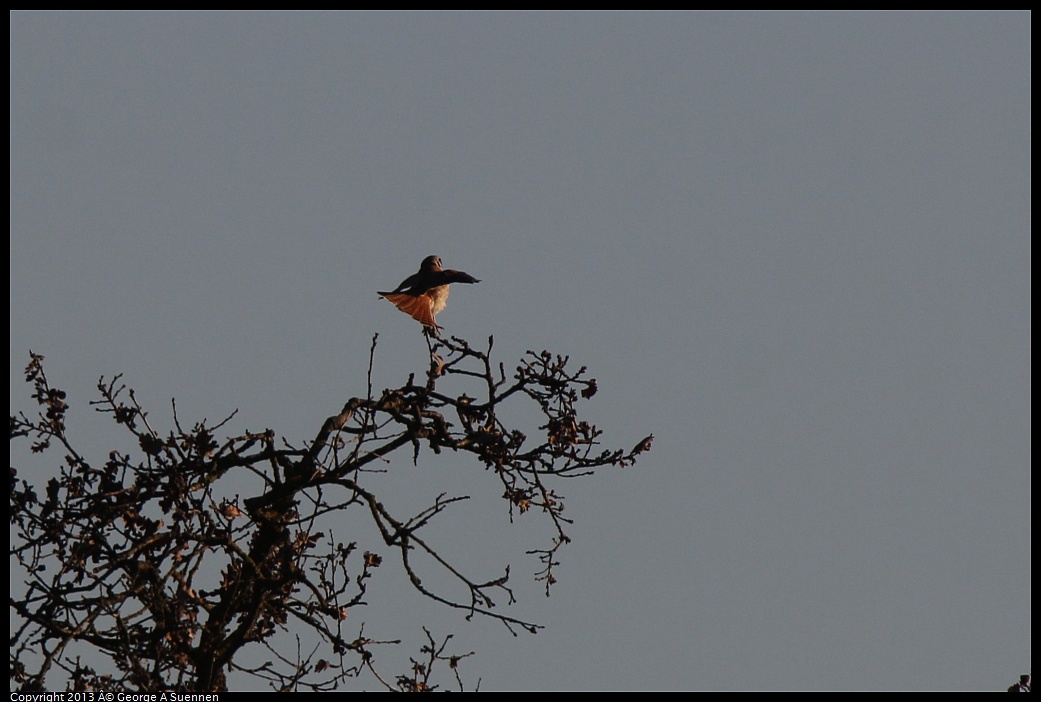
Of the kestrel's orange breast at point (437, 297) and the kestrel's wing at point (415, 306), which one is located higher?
the kestrel's orange breast at point (437, 297)

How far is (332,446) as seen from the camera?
7391mm

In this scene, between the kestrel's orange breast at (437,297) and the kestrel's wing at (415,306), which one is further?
the kestrel's orange breast at (437,297)

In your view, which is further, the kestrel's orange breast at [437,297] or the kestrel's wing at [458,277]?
the kestrel's orange breast at [437,297]

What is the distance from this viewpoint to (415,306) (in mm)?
10008

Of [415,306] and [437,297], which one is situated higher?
[437,297]

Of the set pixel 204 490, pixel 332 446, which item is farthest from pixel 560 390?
pixel 204 490

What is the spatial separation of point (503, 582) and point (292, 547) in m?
1.00

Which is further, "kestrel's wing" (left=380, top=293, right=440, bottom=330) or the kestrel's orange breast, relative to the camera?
the kestrel's orange breast

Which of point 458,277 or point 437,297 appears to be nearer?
point 458,277

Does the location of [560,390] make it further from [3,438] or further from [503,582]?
[3,438]

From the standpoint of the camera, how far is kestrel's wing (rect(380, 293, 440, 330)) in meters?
10.0

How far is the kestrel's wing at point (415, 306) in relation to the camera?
394 inches

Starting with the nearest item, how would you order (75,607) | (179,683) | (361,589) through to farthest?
(179,683)
(75,607)
(361,589)

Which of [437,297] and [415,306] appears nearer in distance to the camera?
[415,306]
